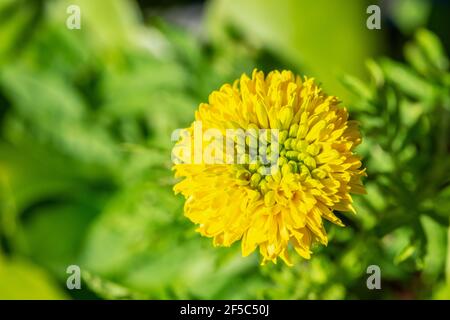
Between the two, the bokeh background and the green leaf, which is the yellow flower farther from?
the green leaf

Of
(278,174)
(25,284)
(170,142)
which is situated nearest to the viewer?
(278,174)

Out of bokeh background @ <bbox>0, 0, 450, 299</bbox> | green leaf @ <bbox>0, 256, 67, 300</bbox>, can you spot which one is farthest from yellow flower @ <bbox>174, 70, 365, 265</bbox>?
green leaf @ <bbox>0, 256, 67, 300</bbox>

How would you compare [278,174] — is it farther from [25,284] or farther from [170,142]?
[25,284]

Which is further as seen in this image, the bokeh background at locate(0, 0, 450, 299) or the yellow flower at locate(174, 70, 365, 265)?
the bokeh background at locate(0, 0, 450, 299)

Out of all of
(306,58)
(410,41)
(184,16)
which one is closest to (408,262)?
(306,58)

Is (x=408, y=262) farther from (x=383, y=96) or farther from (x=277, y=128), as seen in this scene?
(x=277, y=128)

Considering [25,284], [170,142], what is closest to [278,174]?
[170,142]

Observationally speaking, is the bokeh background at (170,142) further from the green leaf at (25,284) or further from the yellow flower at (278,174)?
the yellow flower at (278,174)
